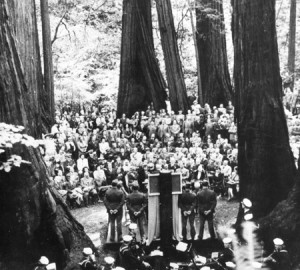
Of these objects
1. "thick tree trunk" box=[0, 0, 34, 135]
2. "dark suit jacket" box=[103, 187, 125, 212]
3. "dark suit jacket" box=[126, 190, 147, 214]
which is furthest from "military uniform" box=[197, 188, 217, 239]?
"thick tree trunk" box=[0, 0, 34, 135]

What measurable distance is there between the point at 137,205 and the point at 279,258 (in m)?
3.73

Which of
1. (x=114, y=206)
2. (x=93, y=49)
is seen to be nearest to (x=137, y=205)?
(x=114, y=206)

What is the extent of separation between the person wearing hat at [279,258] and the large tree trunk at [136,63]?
13676mm

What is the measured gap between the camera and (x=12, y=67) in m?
7.42

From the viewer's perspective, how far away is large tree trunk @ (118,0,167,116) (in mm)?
21250

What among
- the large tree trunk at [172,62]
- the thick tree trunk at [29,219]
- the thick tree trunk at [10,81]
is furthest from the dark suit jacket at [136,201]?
the large tree trunk at [172,62]

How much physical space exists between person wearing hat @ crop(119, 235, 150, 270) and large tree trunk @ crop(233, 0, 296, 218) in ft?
10.0

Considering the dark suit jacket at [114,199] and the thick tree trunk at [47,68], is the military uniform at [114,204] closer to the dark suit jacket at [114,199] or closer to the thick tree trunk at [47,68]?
the dark suit jacket at [114,199]

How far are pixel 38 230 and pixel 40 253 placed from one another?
16.4 inches

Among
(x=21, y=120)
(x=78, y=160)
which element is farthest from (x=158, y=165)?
(x=21, y=120)

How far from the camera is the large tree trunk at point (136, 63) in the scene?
69.7ft

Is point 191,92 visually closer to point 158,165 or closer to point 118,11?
point 118,11

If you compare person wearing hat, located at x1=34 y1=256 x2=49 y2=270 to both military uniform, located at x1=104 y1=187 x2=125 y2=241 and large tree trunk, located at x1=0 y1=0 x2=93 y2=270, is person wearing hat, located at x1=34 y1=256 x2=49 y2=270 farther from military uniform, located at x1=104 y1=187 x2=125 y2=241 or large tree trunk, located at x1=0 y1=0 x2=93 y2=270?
military uniform, located at x1=104 y1=187 x2=125 y2=241

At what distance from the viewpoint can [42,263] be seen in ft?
23.7
